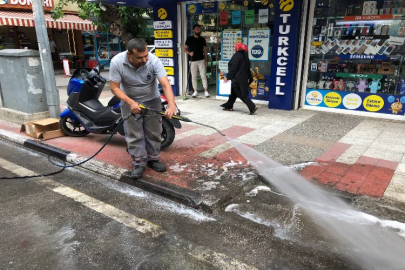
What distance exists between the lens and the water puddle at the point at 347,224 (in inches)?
109

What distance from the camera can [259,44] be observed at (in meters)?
8.55

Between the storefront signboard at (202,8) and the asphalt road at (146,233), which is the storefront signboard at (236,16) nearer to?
the storefront signboard at (202,8)

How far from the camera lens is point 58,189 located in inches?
165

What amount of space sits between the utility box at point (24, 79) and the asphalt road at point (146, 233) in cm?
314

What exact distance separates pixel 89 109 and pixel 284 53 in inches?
186

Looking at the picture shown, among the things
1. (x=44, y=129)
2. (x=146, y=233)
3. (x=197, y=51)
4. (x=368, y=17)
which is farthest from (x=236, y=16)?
(x=146, y=233)

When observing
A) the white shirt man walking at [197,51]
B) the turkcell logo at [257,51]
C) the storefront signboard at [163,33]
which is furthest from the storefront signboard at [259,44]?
the storefront signboard at [163,33]

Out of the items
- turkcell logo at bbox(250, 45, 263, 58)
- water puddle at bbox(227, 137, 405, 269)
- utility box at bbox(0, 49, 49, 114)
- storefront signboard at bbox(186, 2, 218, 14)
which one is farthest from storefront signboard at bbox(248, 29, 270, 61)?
utility box at bbox(0, 49, 49, 114)

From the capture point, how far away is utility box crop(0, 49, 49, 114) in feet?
21.7

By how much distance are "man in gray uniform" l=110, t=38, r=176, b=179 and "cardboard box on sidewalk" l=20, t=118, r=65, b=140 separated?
8.61 feet

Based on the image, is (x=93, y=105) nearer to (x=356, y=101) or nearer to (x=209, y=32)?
(x=209, y=32)

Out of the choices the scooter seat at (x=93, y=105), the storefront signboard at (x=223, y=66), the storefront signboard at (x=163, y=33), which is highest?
the storefront signboard at (x=163, y=33)

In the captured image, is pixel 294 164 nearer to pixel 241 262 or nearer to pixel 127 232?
pixel 241 262

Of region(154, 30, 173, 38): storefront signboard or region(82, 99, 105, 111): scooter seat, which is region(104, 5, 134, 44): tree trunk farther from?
region(82, 99, 105, 111): scooter seat
